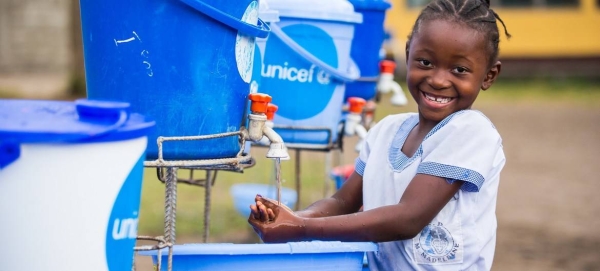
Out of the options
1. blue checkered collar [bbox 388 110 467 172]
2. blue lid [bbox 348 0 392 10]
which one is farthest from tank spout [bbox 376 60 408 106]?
blue checkered collar [bbox 388 110 467 172]

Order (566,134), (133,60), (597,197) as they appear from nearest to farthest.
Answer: (133,60)
(597,197)
(566,134)

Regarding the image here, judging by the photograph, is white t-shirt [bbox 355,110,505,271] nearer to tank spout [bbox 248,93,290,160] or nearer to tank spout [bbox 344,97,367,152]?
tank spout [bbox 248,93,290,160]

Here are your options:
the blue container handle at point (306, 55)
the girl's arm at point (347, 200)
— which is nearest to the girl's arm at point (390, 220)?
the girl's arm at point (347, 200)

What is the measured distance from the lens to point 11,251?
4.69 feet

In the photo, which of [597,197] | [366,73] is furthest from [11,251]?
[597,197]

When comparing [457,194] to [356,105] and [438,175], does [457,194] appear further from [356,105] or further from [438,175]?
[356,105]

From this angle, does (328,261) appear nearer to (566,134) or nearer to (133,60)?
(133,60)

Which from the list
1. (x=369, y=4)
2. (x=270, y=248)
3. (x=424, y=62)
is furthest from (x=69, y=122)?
(x=369, y=4)

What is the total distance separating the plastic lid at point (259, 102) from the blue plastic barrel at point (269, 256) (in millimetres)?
334

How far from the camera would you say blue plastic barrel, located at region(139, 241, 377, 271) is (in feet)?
6.16

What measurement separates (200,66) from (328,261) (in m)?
0.54

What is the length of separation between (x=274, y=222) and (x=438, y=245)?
1.39ft

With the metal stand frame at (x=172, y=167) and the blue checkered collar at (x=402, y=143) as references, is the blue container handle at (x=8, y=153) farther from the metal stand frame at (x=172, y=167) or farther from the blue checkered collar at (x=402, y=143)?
the blue checkered collar at (x=402, y=143)

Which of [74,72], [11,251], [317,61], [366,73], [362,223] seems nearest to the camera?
[11,251]
